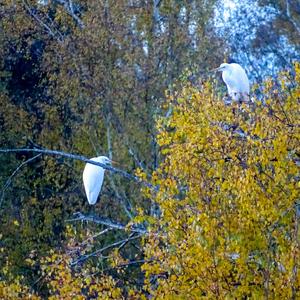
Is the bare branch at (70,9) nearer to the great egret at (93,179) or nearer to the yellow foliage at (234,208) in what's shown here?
the great egret at (93,179)

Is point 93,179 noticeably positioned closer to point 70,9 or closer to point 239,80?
point 239,80

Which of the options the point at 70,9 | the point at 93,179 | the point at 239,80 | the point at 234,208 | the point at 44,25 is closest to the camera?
the point at 234,208

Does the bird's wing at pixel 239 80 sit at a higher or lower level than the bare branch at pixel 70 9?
higher

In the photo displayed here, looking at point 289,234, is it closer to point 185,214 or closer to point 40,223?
point 185,214

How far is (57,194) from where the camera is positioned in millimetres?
20859

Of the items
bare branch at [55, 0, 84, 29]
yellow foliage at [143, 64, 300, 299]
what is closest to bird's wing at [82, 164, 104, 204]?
bare branch at [55, 0, 84, 29]

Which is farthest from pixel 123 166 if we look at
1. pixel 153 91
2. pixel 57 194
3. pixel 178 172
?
pixel 178 172

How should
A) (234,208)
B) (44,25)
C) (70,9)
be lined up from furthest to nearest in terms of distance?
1. (70,9)
2. (44,25)
3. (234,208)

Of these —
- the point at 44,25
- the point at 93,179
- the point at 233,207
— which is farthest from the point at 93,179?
the point at 233,207

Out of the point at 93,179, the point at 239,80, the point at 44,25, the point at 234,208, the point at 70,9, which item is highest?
the point at 234,208

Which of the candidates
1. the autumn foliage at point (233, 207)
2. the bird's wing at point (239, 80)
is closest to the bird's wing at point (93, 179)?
the bird's wing at point (239, 80)

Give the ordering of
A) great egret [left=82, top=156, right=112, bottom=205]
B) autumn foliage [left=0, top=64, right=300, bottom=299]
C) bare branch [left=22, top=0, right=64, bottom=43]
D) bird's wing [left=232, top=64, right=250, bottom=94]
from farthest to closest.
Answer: bare branch [left=22, top=0, right=64, bottom=43]
great egret [left=82, top=156, right=112, bottom=205]
bird's wing [left=232, top=64, right=250, bottom=94]
autumn foliage [left=0, top=64, right=300, bottom=299]

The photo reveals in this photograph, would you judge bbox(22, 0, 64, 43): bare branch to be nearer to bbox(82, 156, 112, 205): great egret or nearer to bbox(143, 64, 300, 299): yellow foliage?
bbox(82, 156, 112, 205): great egret

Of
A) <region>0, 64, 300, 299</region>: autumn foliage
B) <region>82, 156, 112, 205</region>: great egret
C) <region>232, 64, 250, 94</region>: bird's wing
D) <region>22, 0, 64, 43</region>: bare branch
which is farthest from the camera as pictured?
<region>22, 0, 64, 43</region>: bare branch
